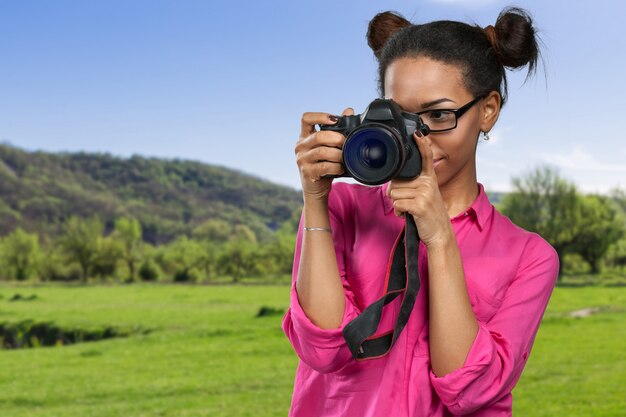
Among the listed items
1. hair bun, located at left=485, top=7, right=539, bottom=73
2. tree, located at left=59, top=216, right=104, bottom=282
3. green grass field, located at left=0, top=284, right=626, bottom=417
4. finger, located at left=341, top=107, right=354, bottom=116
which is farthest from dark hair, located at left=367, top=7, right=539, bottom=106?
tree, located at left=59, top=216, right=104, bottom=282

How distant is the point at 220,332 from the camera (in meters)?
15.8

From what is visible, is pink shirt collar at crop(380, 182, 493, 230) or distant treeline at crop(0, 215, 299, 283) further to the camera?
distant treeline at crop(0, 215, 299, 283)

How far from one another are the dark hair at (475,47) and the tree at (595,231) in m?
31.6

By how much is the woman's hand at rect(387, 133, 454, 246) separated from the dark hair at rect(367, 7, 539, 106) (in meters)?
0.19

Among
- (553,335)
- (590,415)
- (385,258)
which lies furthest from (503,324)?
(553,335)

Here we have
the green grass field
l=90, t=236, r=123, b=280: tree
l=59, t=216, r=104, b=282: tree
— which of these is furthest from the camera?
l=59, t=216, r=104, b=282: tree

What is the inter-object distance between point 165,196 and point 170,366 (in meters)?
88.7

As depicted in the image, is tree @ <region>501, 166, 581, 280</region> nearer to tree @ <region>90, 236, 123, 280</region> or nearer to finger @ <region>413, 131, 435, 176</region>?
tree @ <region>90, 236, 123, 280</region>

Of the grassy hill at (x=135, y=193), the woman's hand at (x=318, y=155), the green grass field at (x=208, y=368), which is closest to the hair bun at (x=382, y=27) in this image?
the woman's hand at (x=318, y=155)

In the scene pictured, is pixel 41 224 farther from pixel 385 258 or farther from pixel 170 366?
pixel 385 258

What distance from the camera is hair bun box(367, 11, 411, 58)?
160 cm

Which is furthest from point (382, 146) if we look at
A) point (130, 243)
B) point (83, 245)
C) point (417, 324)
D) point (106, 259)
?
point (130, 243)

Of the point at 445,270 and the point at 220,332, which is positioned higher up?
the point at 445,270

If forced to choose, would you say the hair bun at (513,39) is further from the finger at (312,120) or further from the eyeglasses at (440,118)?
the finger at (312,120)
